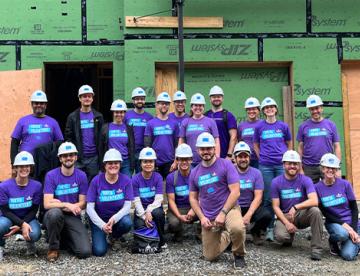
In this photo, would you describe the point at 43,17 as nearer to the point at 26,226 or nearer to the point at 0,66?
the point at 0,66

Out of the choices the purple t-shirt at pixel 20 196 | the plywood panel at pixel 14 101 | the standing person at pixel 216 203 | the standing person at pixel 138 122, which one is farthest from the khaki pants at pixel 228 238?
the plywood panel at pixel 14 101

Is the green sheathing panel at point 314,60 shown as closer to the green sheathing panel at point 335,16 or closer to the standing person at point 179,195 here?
the green sheathing panel at point 335,16

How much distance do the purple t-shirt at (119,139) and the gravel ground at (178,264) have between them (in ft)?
4.33

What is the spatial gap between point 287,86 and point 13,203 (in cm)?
574

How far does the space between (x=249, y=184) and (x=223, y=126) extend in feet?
3.58

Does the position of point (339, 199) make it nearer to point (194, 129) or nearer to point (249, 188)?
point (249, 188)

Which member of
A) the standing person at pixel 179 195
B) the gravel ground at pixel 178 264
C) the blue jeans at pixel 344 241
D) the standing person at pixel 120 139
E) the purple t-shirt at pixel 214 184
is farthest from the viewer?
the standing person at pixel 120 139

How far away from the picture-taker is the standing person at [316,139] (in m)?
5.91

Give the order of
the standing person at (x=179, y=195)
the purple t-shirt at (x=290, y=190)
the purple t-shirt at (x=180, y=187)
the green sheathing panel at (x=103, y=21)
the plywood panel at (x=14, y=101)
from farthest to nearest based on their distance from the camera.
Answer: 1. the green sheathing panel at (x=103, y=21)
2. the plywood panel at (x=14, y=101)
3. the purple t-shirt at (x=180, y=187)
4. the standing person at (x=179, y=195)
5. the purple t-shirt at (x=290, y=190)

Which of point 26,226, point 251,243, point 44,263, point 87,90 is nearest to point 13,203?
point 26,226

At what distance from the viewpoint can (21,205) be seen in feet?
16.8

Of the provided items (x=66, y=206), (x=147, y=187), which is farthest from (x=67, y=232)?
(x=147, y=187)

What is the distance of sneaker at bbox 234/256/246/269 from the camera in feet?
15.4

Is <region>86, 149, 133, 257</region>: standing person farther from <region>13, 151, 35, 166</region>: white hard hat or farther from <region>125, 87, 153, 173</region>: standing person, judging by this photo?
<region>125, 87, 153, 173</region>: standing person
